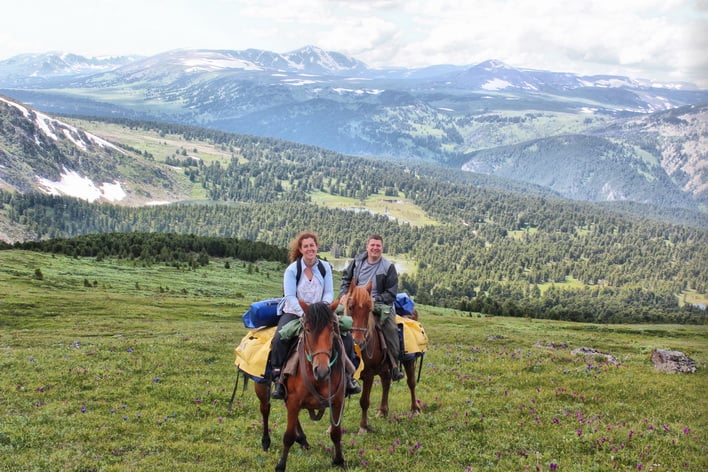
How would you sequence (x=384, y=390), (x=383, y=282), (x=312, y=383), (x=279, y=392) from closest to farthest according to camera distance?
1. (x=312, y=383)
2. (x=279, y=392)
3. (x=383, y=282)
4. (x=384, y=390)

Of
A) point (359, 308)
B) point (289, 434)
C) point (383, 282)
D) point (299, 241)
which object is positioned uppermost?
point (299, 241)

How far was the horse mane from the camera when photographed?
14486 mm

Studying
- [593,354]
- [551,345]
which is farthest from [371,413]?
[551,345]

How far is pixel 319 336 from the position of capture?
570 inches

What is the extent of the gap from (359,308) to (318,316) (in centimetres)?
333

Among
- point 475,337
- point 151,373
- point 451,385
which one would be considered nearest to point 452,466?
point 451,385

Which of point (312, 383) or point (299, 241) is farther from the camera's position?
point (299, 241)

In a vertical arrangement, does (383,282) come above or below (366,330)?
above

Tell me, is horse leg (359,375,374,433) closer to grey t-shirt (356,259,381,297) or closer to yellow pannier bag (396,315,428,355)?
yellow pannier bag (396,315,428,355)

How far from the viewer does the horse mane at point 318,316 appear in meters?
14.5

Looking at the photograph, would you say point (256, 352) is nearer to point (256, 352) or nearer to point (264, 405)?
point (256, 352)

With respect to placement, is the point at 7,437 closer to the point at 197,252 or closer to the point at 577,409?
the point at 577,409

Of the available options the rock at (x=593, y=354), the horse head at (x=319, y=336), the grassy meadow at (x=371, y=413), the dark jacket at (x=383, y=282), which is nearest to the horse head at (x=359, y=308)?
the dark jacket at (x=383, y=282)

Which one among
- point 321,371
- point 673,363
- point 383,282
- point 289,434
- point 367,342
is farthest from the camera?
point 673,363
